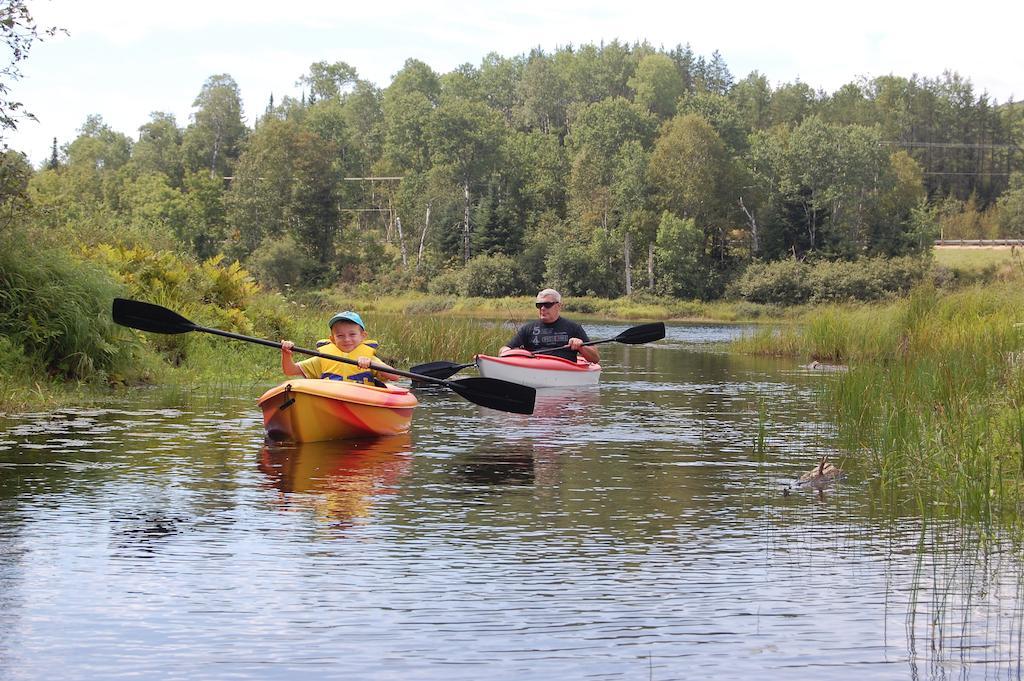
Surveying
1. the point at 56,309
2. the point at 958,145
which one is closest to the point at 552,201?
the point at 958,145

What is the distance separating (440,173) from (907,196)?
29.1 meters

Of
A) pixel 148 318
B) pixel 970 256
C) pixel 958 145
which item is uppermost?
pixel 958 145

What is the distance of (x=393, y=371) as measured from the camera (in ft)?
39.8

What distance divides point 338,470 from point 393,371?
77.0 inches

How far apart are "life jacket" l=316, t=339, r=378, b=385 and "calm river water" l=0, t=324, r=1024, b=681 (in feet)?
2.69

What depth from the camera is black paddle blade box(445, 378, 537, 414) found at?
1201cm

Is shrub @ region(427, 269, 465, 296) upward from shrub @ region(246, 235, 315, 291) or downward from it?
downward

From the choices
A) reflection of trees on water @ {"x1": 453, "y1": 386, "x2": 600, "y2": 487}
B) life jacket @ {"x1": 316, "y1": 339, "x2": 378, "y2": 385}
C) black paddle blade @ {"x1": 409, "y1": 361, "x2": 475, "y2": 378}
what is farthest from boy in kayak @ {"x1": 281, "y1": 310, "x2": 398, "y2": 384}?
black paddle blade @ {"x1": 409, "y1": 361, "x2": 475, "y2": 378}

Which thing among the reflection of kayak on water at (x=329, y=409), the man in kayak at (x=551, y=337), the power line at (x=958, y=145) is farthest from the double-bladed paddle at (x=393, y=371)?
the power line at (x=958, y=145)

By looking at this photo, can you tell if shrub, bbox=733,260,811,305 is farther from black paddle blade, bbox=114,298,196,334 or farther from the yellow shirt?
black paddle blade, bbox=114,298,196,334

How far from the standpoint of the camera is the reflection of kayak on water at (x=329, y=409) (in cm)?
1140

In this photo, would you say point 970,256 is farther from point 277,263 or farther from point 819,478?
point 819,478

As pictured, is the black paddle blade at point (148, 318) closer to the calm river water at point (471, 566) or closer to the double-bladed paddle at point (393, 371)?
the double-bladed paddle at point (393, 371)

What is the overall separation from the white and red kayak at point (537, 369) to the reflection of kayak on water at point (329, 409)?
5752 mm
